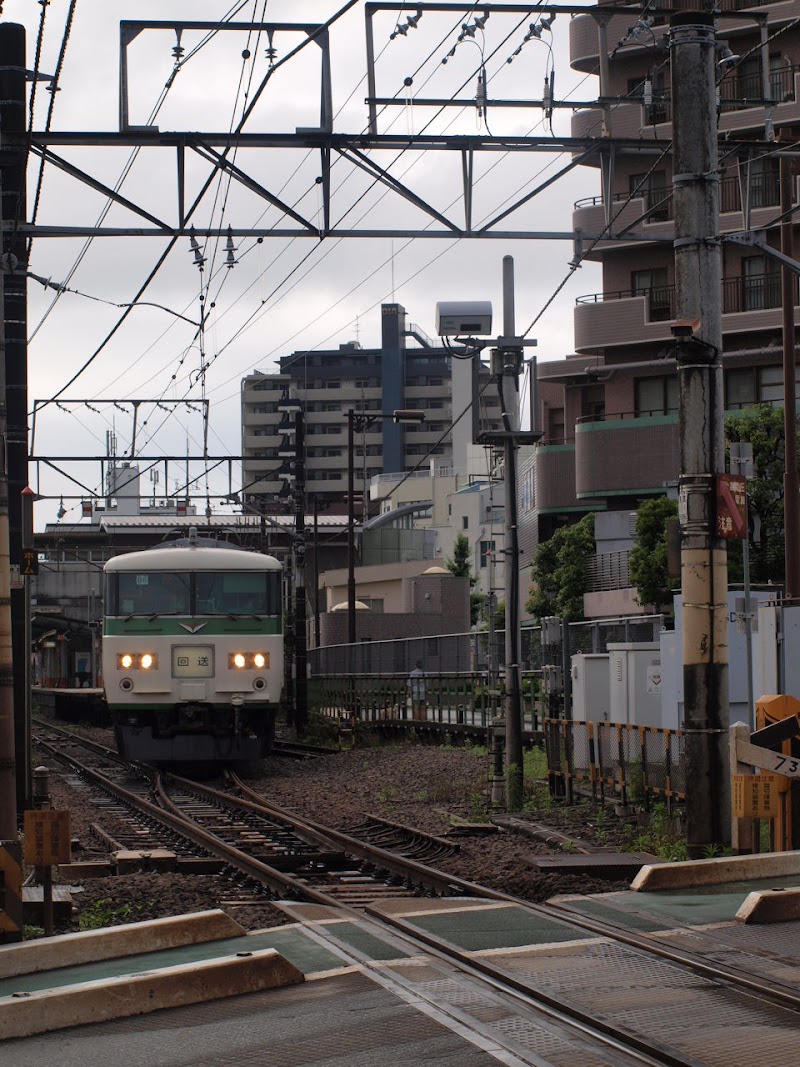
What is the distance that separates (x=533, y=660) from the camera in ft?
92.8

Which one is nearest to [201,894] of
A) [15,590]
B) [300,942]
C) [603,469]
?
[300,942]

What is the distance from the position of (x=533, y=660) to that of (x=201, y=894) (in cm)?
1728

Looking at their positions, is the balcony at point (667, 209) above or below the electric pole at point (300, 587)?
above

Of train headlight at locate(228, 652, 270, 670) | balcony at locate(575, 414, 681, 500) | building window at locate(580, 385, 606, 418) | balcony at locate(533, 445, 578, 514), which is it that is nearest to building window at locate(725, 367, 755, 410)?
balcony at locate(575, 414, 681, 500)

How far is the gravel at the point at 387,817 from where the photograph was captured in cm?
1108

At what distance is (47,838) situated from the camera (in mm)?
9445

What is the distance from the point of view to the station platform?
6.65 m

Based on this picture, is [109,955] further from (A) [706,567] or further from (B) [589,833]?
(B) [589,833]

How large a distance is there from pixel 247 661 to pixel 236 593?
3.67ft

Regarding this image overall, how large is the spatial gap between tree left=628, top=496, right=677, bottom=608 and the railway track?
22.6 meters

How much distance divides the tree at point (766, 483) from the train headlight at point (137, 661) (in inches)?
717

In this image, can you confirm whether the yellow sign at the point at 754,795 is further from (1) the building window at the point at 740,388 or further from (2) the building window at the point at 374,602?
(2) the building window at the point at 374,602

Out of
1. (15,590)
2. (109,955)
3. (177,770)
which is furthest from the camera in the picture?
(177,770)

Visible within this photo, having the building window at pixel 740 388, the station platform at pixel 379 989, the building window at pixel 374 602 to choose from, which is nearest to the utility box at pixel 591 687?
the station platform at pixel 379 989
